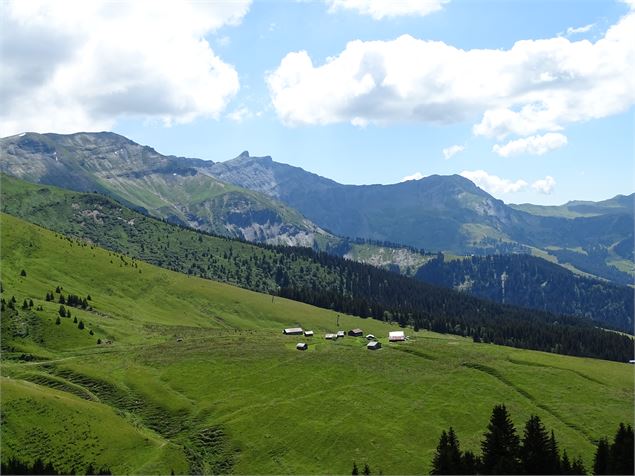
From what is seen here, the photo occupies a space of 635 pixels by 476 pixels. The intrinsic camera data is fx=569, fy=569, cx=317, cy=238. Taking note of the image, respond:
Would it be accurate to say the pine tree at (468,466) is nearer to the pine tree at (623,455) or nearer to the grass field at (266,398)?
the pine tree at (623,455)

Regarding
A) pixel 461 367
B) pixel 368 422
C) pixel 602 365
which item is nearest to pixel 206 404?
pixel 368 422

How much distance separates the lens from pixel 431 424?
11819cm

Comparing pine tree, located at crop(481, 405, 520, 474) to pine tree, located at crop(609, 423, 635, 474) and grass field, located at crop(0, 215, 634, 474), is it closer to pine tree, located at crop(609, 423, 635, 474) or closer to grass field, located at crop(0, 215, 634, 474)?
pine tree, located at crop(609, 423, 635, 474)

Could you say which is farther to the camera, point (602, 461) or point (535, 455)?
point (602, 461)

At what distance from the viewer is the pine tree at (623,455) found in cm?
7782

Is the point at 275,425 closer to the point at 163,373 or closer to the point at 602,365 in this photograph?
the point at 163,373

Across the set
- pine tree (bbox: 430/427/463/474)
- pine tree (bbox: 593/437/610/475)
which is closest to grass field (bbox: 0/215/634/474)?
pine tree (bbox: 593/437/610/475)

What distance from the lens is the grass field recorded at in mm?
104562

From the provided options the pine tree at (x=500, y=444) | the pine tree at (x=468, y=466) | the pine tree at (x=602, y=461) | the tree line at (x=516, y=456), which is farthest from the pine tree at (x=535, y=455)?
the pine tree at (x=602, y=461)

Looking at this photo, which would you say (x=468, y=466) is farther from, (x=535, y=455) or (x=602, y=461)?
(x=602, y=461)

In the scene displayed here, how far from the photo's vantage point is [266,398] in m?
129

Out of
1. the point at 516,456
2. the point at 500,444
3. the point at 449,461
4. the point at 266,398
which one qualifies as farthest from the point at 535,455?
the point at 266,398

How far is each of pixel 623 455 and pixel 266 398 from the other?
73.8 metres

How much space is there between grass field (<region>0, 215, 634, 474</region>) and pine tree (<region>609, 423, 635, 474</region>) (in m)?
28.2
